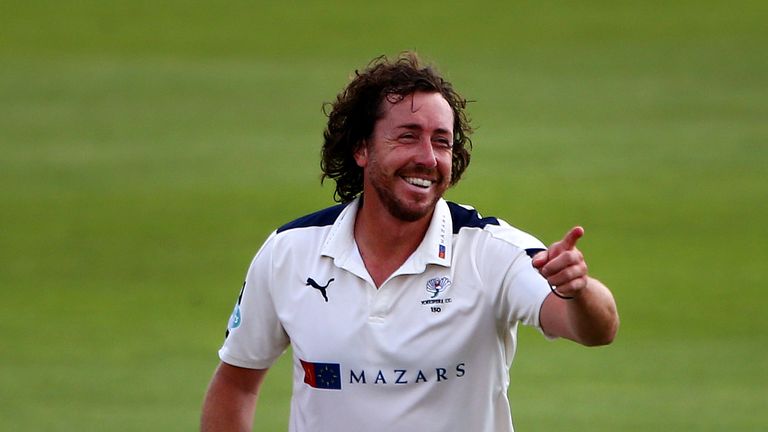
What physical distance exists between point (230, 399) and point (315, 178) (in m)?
10.3

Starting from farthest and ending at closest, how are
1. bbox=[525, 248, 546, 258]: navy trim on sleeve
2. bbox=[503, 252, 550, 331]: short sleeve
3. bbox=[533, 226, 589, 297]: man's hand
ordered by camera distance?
bbox=[525, 248, 546, 258]: navy trim on sleeve, bbox=[503, 252, 550, 331]: short sleeve, bbox=[533, 226, 589, 297]: man's hand

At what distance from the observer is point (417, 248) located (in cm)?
490

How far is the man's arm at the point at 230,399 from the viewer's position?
5.21 m

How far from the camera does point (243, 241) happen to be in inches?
560

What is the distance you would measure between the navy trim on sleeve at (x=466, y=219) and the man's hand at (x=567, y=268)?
672 mm

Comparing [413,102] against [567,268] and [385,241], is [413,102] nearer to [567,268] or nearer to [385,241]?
[385,241]

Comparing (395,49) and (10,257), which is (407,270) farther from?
(395,49)

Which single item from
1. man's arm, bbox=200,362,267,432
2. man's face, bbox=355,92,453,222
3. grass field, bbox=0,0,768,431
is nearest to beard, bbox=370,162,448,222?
man's face, bbox=355,92,453,222

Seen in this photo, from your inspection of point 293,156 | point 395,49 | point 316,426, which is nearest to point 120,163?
point 293,156

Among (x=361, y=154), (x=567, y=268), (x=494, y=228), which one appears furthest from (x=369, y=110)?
(x=567, y=268)

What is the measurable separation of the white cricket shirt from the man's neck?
1.6 inches

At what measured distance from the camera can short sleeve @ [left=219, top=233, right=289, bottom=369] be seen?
5031 mm

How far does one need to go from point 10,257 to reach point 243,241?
2.16 m

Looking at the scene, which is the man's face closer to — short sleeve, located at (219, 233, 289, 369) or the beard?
the beard
